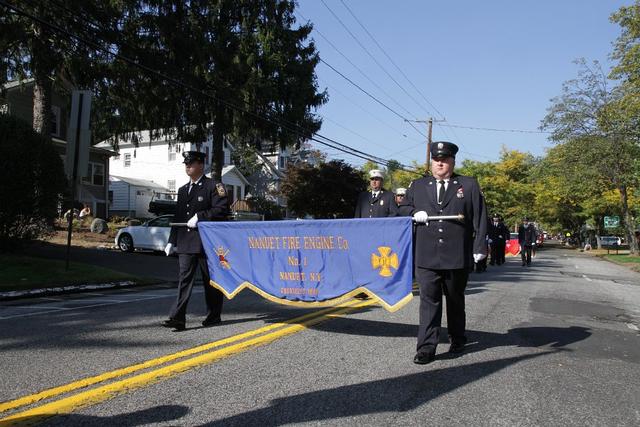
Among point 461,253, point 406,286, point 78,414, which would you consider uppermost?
point 461,253

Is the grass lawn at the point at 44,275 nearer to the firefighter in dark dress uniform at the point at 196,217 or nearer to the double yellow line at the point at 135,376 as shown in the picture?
the firefighter in dark dress uniform at the point at 196,217

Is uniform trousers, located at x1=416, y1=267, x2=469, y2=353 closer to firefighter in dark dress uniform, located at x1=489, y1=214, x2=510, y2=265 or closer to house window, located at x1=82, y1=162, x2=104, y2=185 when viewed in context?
firefighter in dark dress uniform, located at x1=489, y1=214, x2=510, y2=265

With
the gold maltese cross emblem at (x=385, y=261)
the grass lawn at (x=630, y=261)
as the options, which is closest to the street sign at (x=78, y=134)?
the gold maltese cross emblem at (x=385, y=261)

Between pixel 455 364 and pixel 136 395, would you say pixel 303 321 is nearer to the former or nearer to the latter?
pixel 455 364

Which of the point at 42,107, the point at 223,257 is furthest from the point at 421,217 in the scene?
the point at 42,107

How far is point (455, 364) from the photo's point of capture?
4.79 metres

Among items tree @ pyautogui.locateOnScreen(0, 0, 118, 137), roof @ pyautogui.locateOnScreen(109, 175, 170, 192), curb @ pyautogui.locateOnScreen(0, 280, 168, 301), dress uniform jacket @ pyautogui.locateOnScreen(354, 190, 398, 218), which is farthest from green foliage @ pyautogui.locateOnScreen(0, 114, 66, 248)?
roof @ pyautogui.locateOnScreen(109, 175, 170, 192)

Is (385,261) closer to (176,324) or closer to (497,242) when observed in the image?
(176,324)

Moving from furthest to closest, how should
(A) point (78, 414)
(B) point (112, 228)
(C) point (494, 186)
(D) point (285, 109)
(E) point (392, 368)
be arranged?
(C) point (494, 186) → (B) point (112, 228) → (D) point (285, 109) → (E) point (392, 368) → (A) point (78, 414)

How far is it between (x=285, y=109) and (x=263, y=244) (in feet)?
64.5

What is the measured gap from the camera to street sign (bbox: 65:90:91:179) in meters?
11.5

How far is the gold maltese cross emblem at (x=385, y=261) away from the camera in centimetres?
521

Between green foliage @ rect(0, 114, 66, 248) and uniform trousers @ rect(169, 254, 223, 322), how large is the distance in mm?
7268

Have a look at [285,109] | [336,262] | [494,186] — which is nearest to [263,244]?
[336,262]
